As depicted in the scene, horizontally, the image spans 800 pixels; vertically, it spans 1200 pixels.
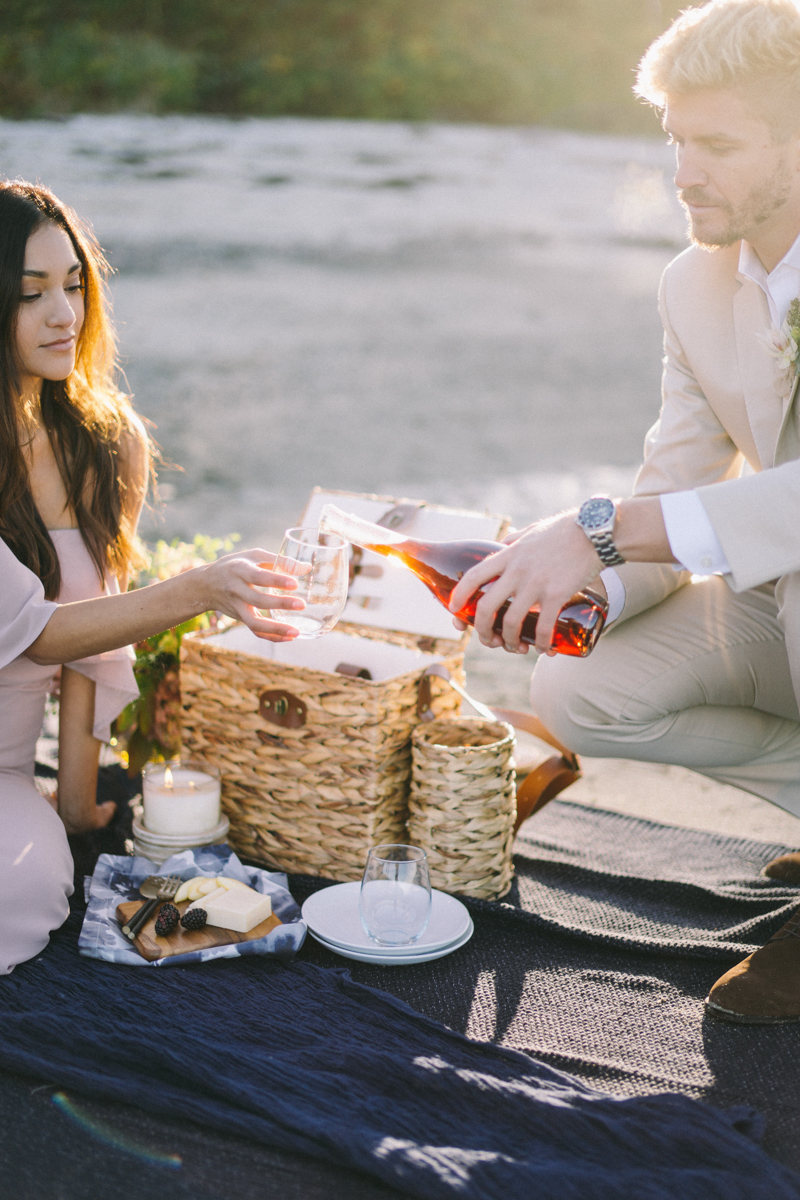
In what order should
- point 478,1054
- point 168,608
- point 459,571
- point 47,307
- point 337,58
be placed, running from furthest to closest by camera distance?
1. point 337,58
2. point 47,307
3. point 459,571
4. point 168,608
5. point 478,1054

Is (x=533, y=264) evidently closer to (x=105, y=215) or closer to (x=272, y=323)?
(x=272, y=323)

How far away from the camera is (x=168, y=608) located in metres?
1.98

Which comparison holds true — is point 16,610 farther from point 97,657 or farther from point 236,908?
point 236,908

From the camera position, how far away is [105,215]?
12.1 metres

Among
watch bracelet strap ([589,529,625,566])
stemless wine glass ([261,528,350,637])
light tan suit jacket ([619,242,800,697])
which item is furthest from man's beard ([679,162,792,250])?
stemless wine glass ([261,528,350,637])

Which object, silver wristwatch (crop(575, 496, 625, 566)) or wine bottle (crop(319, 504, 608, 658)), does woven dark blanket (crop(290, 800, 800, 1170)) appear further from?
silver wristwatch (crop(575, 496, 625, 566))

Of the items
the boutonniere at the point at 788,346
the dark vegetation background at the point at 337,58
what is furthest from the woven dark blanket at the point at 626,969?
the dark vegetation background at the point at 337,58

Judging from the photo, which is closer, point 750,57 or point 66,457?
point 750,57

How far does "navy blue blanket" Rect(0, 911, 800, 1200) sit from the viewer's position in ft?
4.75

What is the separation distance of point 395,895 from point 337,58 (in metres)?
15.6

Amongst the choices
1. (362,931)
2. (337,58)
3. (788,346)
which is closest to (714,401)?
(788,346)

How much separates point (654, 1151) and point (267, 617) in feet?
3.26

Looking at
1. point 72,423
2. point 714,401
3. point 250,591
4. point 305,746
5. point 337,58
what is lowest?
point 305,746

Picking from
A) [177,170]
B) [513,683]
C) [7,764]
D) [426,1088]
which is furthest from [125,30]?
[426,1088]
